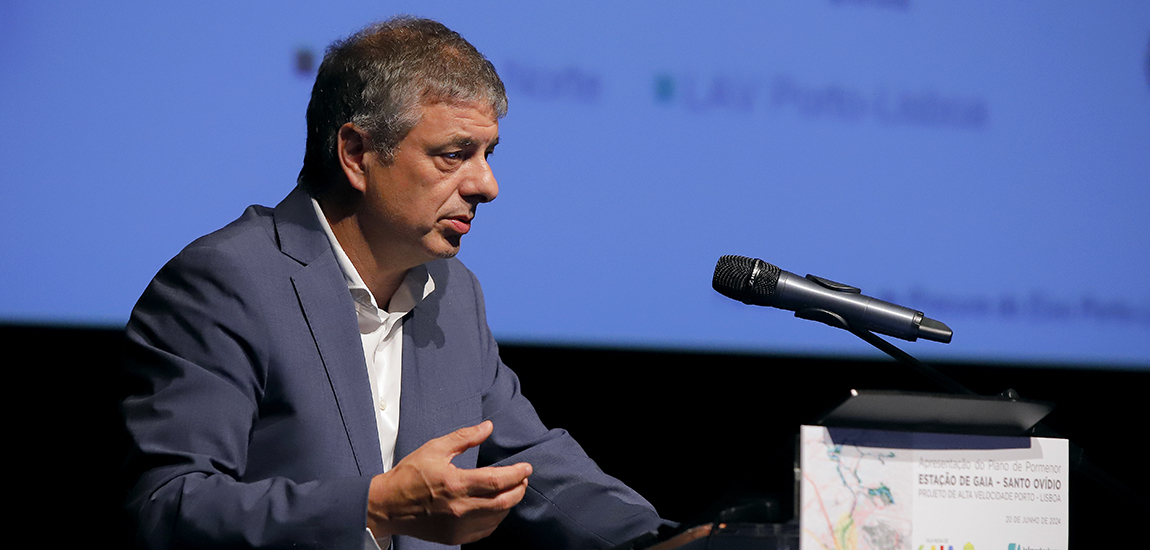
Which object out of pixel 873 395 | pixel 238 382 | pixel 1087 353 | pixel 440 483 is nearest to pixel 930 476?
pixel 873 395

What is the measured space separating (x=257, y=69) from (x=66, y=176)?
55cm

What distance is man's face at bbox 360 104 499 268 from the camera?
2.06 m

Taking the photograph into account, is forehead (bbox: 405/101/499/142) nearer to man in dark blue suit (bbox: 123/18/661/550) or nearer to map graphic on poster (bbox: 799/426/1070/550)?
man in dark blue suit (bbox: 123/18/661/550)

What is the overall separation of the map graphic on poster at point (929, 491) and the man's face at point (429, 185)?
0.93 m

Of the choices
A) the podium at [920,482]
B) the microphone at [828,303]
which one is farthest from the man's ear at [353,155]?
the podium at [920,482]

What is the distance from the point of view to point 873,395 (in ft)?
4.58

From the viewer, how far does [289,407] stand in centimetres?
189

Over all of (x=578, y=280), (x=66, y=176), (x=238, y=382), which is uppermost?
(x=66, y=176)

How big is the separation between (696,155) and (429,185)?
119 cm

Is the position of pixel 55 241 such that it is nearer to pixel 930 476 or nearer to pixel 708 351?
pixel 708 351

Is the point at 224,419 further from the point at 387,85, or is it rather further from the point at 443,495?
the point at 387,85

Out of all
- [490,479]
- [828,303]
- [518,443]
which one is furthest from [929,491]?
[518,443]

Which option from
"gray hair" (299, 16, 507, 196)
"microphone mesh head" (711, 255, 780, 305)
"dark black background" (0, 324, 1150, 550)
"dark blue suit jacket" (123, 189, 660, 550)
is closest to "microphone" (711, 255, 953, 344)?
"microphone mesh head" (711, 255, 780, 305)

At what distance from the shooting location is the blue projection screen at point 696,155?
273 cm
